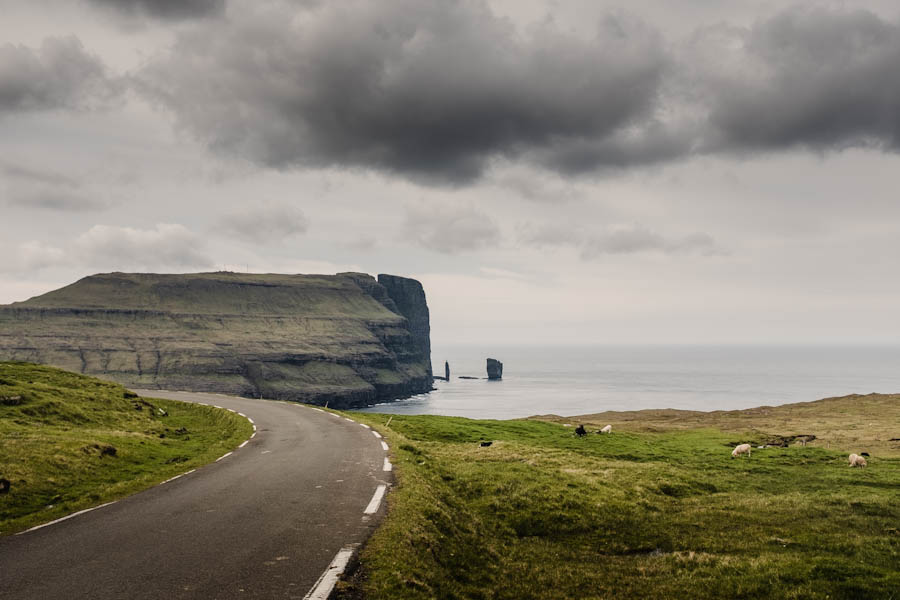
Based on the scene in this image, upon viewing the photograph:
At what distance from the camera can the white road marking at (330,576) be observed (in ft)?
25.3

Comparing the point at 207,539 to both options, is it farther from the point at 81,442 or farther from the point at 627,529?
the point at 81,442

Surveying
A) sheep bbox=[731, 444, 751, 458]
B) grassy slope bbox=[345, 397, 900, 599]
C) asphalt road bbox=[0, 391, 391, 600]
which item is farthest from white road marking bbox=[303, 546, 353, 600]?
sheep bbox=[731, 444, 751, 458]

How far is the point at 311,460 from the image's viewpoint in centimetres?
2073

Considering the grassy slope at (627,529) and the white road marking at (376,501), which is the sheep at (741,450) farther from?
the white road marking at (376,501)

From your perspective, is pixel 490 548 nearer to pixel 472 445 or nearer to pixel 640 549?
pixel 640 549

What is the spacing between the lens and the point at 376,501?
1405 centimetres

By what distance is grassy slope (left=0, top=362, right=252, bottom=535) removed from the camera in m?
15.7

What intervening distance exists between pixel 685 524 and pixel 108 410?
35.5 m

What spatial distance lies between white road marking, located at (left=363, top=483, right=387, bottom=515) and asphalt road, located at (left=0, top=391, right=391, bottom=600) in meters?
0.12

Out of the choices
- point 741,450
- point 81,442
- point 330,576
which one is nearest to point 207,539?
point 330,576

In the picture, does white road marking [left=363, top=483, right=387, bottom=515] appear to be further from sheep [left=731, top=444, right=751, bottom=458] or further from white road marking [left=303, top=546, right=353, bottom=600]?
sheep [left=731, top=444, right=751, bottom=458]

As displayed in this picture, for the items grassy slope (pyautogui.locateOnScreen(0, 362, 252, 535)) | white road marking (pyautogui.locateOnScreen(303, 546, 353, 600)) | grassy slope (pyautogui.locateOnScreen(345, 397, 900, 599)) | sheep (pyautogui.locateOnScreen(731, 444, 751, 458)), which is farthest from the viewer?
sheep (pyautogui.locateOnScreen(731, 444, 751, 458))

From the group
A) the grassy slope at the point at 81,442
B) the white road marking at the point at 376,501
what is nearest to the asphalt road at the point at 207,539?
the white road marking at the point at 376,501

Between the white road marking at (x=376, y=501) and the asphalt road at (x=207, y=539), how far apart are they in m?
0.12
